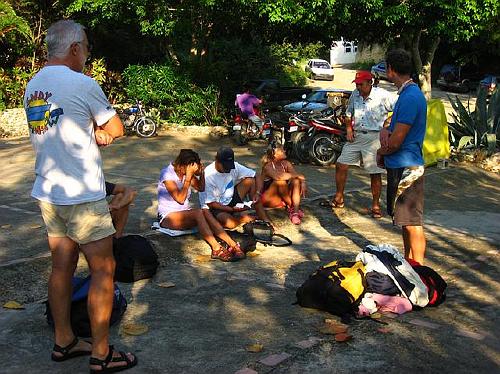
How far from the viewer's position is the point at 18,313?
4664mm

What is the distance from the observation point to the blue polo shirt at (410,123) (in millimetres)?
5262

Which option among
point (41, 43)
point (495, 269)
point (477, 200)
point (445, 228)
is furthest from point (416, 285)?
point (41, 43)

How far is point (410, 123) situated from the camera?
5.26 meters

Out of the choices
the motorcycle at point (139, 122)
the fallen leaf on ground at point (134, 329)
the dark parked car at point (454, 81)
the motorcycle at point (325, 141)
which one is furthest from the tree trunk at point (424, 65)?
the dark parked car at point (454, 81)

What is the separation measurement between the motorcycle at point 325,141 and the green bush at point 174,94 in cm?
502

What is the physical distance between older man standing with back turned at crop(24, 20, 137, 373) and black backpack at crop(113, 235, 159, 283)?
1676 millimetres

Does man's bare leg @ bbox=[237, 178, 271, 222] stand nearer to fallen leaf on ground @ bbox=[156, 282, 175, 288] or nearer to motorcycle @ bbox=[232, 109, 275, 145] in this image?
fallen leaf on ground @ bbox=[156, 282, 175, 288]

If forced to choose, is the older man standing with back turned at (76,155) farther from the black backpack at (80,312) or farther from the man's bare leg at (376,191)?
the man's bare leg at (376,191)

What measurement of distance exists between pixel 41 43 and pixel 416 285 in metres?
17.6

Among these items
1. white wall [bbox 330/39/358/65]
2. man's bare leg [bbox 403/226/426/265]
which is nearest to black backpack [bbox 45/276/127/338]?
man's bare leg [bbox 403/226/426/265]

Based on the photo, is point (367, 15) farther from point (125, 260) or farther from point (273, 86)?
point (125, 260)

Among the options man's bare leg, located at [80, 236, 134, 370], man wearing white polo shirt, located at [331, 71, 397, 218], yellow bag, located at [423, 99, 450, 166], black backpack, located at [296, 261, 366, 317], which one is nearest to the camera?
man's bare leg, located at [80, 236, 134, 370]

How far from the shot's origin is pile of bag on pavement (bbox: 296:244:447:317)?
4.70m

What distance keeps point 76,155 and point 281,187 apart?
455 cm
